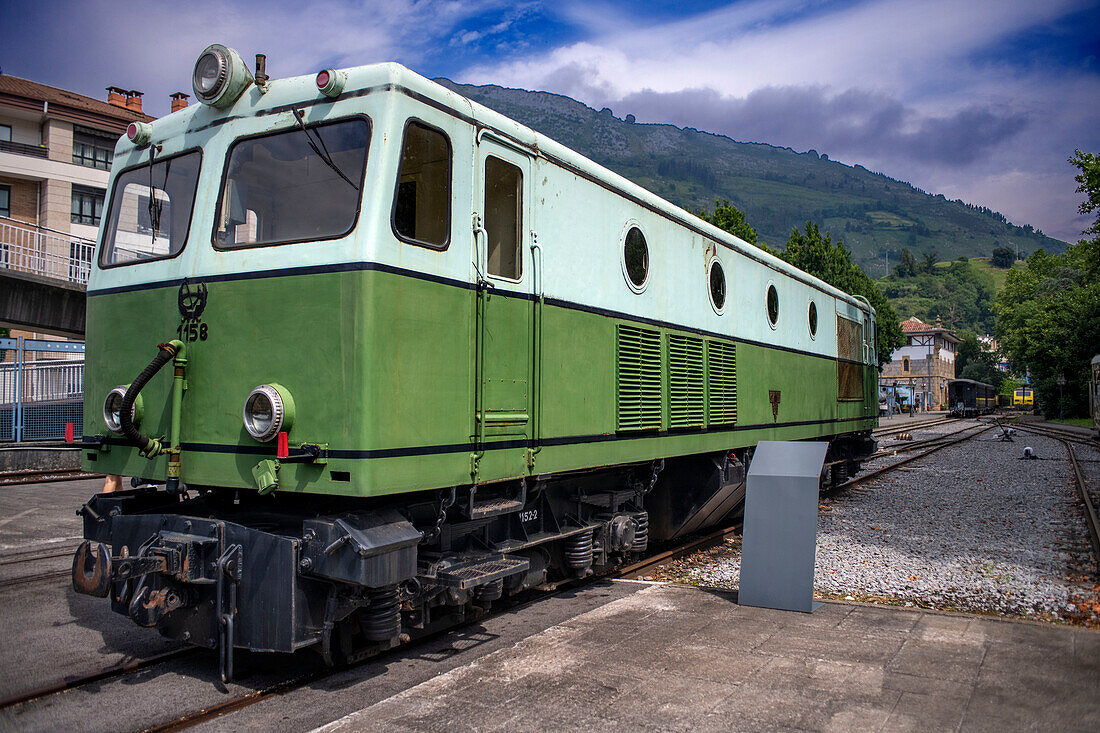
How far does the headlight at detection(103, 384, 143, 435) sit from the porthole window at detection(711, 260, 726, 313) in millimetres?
6078

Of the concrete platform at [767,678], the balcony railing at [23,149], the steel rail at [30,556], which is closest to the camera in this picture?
the concrete platform at [767,678]

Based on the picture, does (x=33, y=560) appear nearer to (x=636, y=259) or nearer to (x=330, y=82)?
(x=330, y=82)

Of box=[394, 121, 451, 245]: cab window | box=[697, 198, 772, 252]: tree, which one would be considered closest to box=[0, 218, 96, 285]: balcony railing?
box=[394, 121, 451, 245]: cab window

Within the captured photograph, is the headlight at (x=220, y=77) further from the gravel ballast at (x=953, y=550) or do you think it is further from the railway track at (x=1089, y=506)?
the railway track at (x=1089, y=506)

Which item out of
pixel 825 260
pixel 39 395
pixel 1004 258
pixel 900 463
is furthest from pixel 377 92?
pixel 1004 258

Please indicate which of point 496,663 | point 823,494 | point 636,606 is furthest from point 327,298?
point 823,494

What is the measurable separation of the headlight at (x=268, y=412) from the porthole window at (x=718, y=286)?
18.6 feet

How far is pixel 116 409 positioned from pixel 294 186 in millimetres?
2008

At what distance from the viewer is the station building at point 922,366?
3516 inches

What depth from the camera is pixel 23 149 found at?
100 ft

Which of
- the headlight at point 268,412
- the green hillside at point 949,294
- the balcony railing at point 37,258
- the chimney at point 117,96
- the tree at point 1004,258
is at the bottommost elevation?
the headlight at point 268,412

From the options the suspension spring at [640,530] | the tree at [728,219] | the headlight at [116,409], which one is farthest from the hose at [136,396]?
the tree at [728,219]

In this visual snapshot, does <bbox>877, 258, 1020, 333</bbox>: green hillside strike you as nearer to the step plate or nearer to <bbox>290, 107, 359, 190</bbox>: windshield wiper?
the step plate

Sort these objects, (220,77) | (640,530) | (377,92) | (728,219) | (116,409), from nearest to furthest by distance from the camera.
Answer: (377,92)
(220,77)
(116,409)
(640,530)
(728,219)
